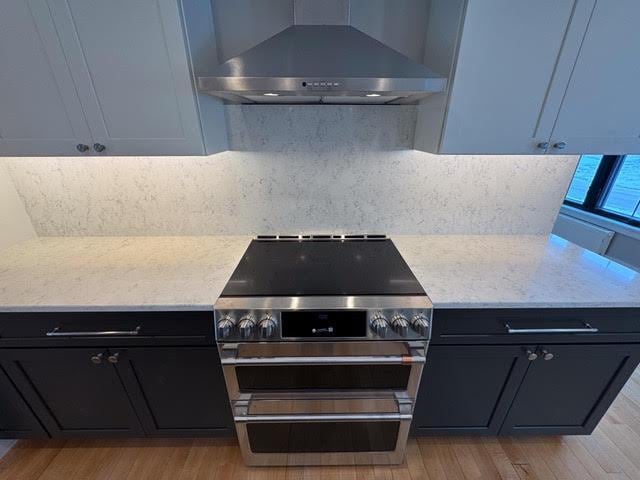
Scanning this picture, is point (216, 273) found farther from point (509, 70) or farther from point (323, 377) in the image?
point (509, 70)

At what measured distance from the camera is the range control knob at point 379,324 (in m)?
1.04

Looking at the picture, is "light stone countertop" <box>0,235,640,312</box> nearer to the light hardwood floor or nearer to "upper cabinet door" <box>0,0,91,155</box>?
"upper cabinet door" <box>0,0,91,155</box>

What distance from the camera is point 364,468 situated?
142 cm

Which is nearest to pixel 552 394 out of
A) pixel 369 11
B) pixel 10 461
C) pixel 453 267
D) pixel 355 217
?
pixel 453 267

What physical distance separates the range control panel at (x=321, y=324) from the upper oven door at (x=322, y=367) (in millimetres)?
40

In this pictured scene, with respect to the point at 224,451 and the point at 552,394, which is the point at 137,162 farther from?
the point at 552,394

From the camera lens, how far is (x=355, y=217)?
5.40 feet

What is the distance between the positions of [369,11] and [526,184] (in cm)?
127

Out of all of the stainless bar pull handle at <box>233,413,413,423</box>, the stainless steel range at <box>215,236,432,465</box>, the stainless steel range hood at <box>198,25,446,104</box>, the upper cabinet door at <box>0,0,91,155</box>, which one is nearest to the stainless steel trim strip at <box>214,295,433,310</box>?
the stainless steel range at <box>215,236,432,465</box>

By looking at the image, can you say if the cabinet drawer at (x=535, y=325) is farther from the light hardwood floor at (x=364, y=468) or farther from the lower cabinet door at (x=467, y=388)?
the light hardwood floor at (x=364, y=468)

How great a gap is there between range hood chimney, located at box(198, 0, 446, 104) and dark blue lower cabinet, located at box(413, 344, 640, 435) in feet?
3.57

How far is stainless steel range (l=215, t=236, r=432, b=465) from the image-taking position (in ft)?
3.44

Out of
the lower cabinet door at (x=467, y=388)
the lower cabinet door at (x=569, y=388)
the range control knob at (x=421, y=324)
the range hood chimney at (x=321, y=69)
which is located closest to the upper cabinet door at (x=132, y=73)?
the range hood chimney at (x=321, y=69)

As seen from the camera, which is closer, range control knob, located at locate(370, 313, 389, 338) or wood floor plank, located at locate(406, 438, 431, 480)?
range control knob, located at locate(370, 313, 389, 338)
